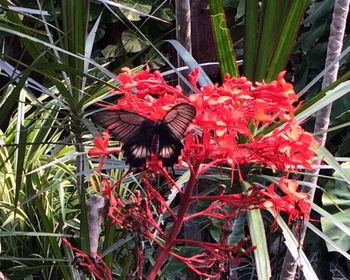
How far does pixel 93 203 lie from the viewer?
1.28 m

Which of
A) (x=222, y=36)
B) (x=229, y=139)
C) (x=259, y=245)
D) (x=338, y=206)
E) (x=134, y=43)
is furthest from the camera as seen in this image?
(x=134, y=43)

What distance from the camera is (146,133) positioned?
87cm

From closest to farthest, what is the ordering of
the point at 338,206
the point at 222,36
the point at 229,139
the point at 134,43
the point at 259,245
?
the point at 229,139 → the point at 259,245 → the point at 222,36 → the point at 338,206 → the point at 134,43

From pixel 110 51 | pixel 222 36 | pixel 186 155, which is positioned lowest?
pixel 186 155

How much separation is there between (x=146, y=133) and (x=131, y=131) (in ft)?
0.08

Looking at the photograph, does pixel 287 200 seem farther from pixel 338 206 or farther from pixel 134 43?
pixel 134 43

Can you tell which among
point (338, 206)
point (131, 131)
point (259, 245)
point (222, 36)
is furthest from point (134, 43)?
point (131, 131)

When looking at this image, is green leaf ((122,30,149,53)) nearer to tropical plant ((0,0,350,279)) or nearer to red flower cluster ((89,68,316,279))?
tropical plant ((0,0,350,279))

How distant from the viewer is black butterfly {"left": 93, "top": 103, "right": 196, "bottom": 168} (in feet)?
2.79

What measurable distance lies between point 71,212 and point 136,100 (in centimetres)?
136

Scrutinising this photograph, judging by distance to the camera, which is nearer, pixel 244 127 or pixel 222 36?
pixel 244 127

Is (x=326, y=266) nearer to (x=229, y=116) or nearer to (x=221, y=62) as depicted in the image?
(x=221, y=62)

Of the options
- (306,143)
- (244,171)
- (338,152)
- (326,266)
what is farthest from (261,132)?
(326,266)

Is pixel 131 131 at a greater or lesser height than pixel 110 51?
lesser
